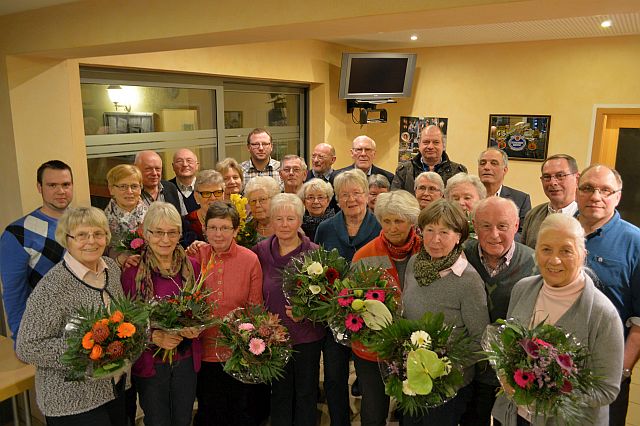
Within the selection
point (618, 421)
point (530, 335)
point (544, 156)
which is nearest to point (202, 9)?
point (530, 335)

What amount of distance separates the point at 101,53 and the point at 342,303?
7.68 feet

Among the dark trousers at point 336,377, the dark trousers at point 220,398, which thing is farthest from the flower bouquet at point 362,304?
the dark trousers at point 220,398

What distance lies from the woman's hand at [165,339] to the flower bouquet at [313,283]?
589 millimetres

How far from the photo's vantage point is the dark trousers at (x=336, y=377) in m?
2.77

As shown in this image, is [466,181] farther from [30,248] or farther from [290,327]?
[30,248]

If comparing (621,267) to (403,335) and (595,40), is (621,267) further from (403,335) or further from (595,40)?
(595,40)

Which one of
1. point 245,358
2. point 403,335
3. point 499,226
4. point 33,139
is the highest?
point 33,139

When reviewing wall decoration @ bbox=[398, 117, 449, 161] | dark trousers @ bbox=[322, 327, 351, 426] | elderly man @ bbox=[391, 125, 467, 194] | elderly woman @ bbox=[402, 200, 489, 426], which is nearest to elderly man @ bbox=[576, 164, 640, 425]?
elderly woman @ bbox=[402, 200, 489, 426]

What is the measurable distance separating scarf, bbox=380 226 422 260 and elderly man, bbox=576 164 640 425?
0.85 metres

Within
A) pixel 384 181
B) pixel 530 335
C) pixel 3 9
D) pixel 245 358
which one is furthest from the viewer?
pixel 384 181

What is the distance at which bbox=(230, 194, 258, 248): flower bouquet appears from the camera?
3.03 metres

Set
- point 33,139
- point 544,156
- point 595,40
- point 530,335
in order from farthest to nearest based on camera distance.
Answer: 1. point 544,156
2. point 595,40
3. point 33,139
4. point 530,335

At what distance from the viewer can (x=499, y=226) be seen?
2.23 meters

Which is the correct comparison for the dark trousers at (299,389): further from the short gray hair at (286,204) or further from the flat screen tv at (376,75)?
the flat screen tv at (376,75)
